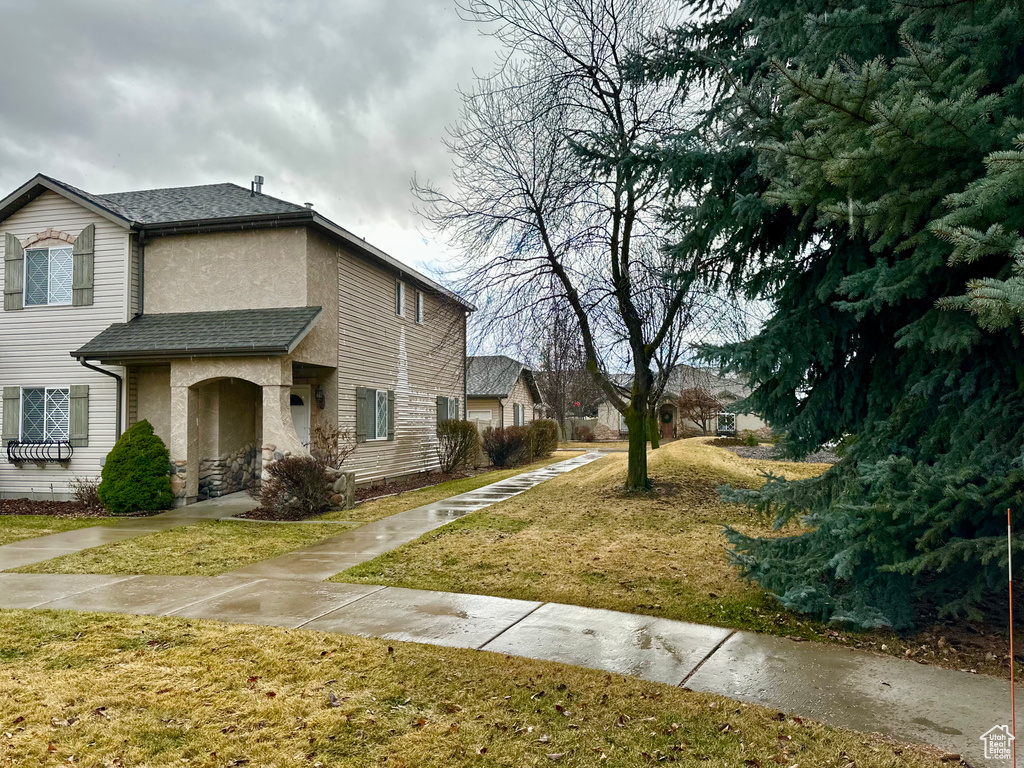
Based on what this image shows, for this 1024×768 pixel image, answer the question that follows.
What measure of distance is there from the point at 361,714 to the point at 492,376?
28.8 metres

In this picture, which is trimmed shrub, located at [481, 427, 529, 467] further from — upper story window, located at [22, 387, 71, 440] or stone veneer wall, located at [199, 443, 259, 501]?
upper story window, located at [22, 387, 71, 440]

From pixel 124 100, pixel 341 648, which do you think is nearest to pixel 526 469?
pixel 124 100

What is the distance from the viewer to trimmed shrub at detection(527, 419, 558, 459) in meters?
25.0

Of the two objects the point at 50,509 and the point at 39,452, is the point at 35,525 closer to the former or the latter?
the point at 50,509

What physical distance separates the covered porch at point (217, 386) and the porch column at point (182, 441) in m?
0.02

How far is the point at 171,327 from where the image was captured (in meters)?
12.8

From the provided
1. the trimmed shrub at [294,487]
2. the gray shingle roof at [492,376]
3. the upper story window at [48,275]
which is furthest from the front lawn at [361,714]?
the gray shingle roof at [492,376]

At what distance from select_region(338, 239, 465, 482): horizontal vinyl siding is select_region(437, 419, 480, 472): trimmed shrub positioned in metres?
0.28

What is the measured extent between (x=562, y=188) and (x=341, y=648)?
354 inches

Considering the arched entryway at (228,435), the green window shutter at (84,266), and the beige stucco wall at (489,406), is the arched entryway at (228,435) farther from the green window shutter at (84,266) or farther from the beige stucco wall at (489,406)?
the beige stucco wall at (489,406)

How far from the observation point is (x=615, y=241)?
12.2 m

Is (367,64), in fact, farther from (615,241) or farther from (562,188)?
(615,241)

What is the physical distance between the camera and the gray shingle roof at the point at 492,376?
102 feet

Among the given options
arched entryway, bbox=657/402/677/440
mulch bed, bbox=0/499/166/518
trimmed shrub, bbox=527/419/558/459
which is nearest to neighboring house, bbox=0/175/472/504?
mulch bed, bbox=0/499/166/518
